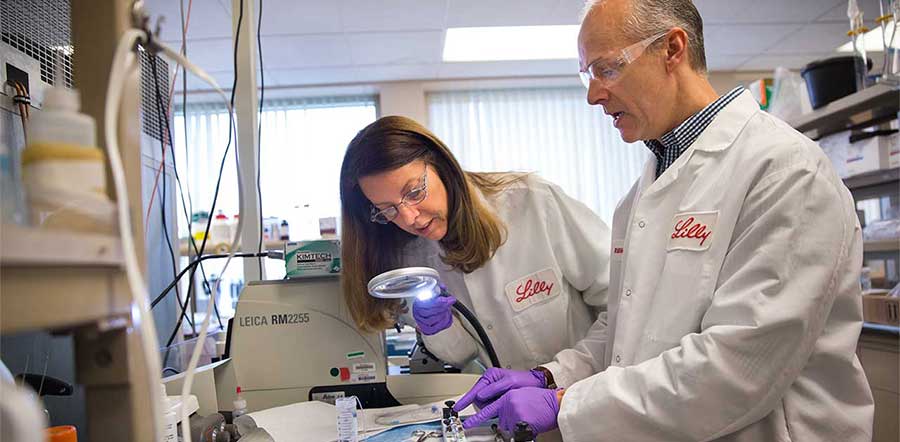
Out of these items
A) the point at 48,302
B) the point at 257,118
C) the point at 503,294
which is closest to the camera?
the point at 48,302

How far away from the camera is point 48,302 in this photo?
0.34m

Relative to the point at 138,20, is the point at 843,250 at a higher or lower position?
lower

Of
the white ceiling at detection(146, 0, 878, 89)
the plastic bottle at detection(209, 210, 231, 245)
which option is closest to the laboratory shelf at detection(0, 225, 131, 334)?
the white ceiling at detection(146, 0, 878, 89)

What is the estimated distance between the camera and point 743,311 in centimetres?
87

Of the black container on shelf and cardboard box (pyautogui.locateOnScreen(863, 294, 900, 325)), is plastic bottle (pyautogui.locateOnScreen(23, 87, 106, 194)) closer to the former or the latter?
cardboard box (pyautogui.locateOnScreen(863, 294, 900, 325))

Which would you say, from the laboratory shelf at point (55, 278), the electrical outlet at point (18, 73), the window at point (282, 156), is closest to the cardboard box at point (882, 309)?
the laboratory shelf at point (55, 278)

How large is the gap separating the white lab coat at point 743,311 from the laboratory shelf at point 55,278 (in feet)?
2.74

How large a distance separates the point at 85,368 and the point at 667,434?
878 millimetres

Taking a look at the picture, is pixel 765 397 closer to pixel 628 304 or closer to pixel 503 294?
pixel 628 304

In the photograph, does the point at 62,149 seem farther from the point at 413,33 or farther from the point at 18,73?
the point at 413,33

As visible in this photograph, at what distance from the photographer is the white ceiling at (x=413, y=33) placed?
3.24m

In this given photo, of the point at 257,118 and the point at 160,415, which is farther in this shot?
the point at 257,118

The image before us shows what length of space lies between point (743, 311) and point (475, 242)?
2.19 feet

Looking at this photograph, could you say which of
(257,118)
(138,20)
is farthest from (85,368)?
(257,118)
